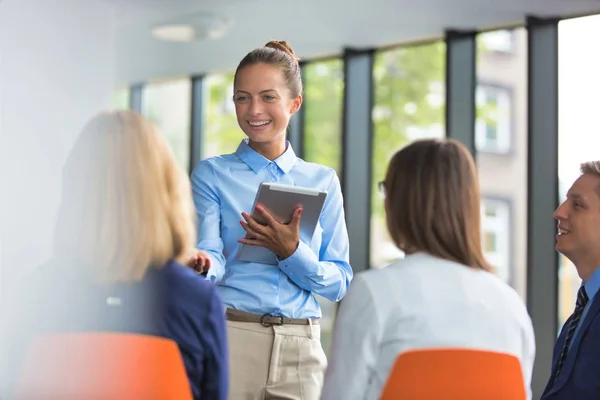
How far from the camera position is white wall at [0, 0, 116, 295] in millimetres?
4652

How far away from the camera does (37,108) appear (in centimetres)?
480

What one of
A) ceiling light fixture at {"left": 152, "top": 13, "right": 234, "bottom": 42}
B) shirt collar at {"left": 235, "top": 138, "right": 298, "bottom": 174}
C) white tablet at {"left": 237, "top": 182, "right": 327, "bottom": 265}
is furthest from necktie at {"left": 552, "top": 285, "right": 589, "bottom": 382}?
ceiling light fixture at {"left": 152, "top": 13, "right": 234, "bottom": 42}

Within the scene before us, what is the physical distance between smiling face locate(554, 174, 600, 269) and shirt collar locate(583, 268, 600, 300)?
4cm

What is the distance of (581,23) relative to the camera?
5.21 m

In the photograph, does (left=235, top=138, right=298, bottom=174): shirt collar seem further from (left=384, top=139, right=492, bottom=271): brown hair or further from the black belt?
(left=384, top=139, right=492, bottom=271): brown hair

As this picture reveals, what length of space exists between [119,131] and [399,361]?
69 centimetres

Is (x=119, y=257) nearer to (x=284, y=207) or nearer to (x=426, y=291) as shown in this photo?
(x=426, y=291)

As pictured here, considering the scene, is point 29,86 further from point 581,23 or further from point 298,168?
point 581,23

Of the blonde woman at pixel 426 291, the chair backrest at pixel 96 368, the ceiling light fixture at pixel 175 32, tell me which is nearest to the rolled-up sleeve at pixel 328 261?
the blonde woman at pixel 426 291

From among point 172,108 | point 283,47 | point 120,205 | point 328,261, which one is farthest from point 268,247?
A: point 172,108

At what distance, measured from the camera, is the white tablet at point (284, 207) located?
92.4 inches

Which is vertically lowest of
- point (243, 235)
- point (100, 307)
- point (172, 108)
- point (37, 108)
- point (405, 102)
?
point (100, 307)

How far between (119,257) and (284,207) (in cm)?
79

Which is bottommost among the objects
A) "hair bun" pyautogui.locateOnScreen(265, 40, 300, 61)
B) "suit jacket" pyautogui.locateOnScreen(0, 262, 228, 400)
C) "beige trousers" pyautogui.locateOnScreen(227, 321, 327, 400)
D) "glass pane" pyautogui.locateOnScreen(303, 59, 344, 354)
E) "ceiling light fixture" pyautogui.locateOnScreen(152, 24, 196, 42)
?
"beige trousers" pyautogui.locateOnScreen(227, 321, 327, 400)
